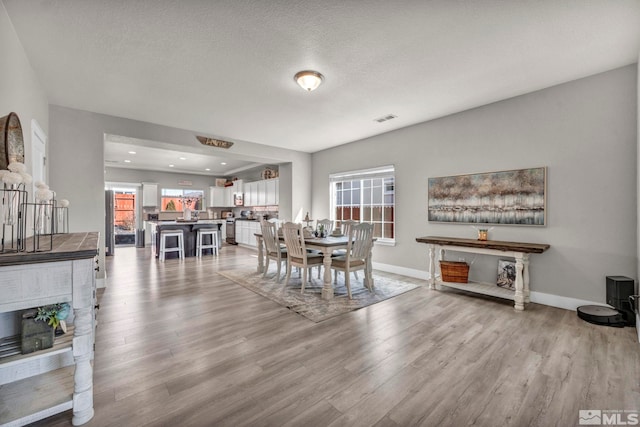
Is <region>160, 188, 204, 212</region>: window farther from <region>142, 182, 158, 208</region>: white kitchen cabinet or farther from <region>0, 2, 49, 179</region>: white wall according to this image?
<region>0, 2, 49, 179</region>: white wall

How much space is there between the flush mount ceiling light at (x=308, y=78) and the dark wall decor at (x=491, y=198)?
2630mm

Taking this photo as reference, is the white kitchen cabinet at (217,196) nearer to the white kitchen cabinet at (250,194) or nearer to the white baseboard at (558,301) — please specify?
the white kitchen cabinet at (250,194)

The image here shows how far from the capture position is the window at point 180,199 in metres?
10.1

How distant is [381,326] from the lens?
2762 mm

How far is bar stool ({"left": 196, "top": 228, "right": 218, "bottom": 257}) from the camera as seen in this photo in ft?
23.1

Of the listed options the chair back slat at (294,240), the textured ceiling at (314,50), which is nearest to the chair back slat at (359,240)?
the chair back slat at (294,240)

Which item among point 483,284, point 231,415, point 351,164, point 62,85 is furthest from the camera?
point 351,164

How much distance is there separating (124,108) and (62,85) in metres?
0.74

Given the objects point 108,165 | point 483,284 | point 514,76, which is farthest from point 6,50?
point 108,165

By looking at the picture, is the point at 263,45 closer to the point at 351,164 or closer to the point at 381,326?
the point at 381,326

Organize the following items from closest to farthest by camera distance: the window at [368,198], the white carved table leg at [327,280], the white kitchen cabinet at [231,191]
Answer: the white carved table leg at [327,280]
the window at [368,198]
the white kitchen cabinet at [231,191]

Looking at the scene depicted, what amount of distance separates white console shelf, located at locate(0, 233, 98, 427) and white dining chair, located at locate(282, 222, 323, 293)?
2.48m

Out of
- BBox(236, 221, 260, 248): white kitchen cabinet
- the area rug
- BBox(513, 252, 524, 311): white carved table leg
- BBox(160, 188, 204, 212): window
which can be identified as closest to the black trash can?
BBox(160, 188, 204, 212): window

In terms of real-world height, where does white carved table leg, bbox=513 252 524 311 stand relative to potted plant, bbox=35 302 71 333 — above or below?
below
